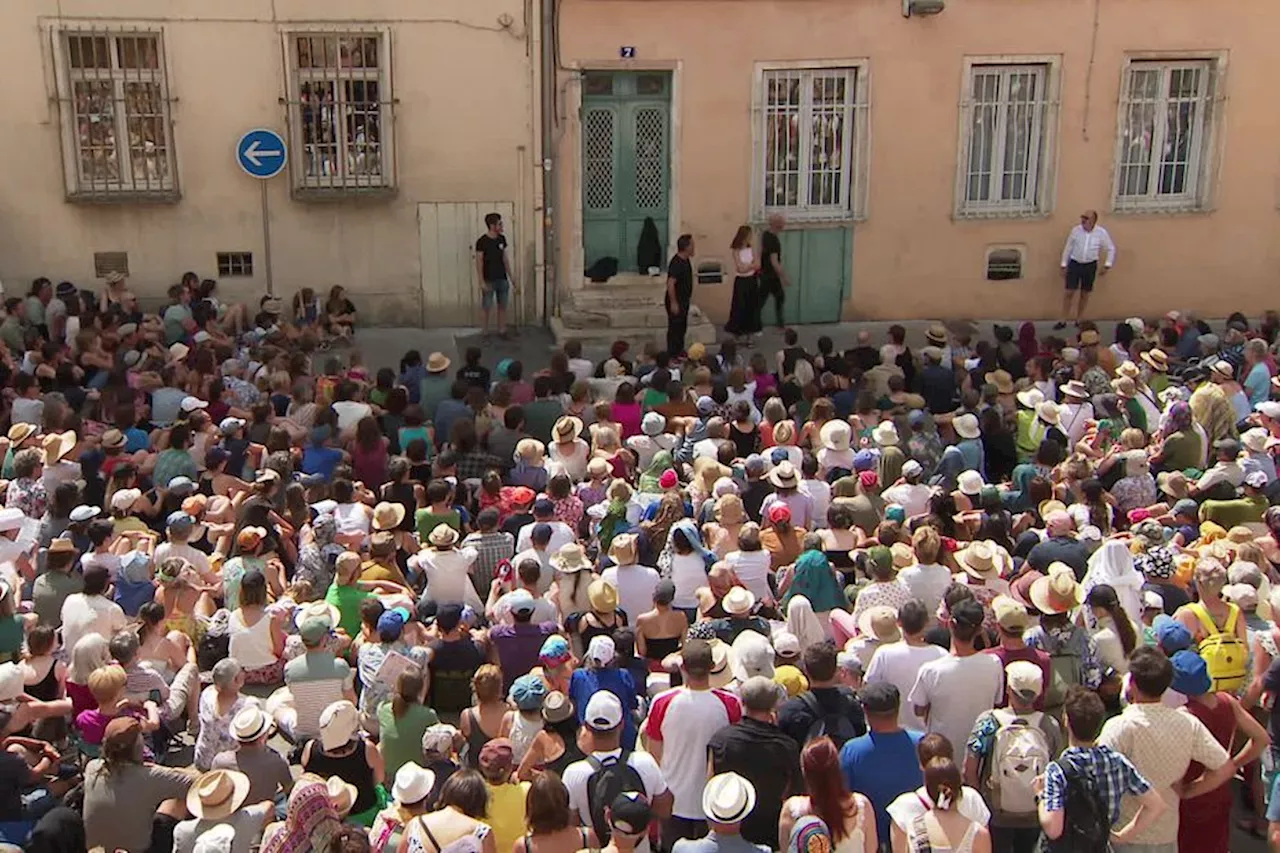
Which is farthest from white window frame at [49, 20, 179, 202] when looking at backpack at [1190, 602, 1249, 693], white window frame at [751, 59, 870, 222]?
backpack at [1190, 602, 1249, 693]

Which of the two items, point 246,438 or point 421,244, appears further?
point 421,244

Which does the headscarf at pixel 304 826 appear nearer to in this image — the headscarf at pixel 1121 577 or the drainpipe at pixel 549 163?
the headscarf at pixel 1121 577

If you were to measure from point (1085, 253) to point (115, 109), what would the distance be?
11162 mm

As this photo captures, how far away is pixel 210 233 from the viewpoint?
16.5 metres

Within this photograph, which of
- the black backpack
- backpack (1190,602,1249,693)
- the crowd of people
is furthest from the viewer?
backpack (1190,602,1249,693)

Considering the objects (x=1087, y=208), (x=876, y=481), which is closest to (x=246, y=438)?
(x=876, y=481)

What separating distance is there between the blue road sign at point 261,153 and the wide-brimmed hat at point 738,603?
9871 mm

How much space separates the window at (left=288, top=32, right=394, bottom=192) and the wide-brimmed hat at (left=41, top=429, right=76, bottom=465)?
639cm

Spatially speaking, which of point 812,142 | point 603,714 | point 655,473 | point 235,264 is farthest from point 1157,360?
point 235,264

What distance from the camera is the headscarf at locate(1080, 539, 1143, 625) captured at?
26.5ft

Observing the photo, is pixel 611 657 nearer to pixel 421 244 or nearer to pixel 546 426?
pixel 546 426

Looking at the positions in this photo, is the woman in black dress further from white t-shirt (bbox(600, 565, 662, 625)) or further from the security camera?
white t-shirt (bbox(600, 565, 662, 625))

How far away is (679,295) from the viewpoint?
1572cm

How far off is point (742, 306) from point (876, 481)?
21.3ft
